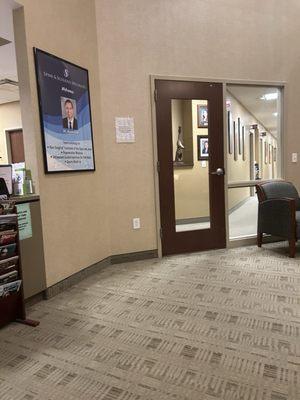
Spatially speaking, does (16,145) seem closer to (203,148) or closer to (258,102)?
(203,148)

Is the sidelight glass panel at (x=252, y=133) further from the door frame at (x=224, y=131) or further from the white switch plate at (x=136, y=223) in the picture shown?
the white switch plate at (x=136, y=223)

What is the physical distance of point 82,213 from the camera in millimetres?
3068

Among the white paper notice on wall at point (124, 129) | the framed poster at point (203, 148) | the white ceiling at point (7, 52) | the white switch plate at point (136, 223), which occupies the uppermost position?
the white ceiling at point (7, 52)

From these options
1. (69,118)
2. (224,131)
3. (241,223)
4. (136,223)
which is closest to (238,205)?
(241,223)

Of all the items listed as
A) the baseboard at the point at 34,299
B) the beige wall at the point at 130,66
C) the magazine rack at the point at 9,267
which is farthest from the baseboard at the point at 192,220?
the magazine rack at the point at 9,267

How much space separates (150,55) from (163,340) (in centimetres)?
290

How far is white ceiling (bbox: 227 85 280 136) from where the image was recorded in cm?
415

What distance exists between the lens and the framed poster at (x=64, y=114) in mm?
2607

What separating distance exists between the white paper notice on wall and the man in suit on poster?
1.90ft

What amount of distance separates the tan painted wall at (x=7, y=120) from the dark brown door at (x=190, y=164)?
4.53 meters

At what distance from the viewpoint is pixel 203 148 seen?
3756mm

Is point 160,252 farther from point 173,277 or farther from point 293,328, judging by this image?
point 293,328

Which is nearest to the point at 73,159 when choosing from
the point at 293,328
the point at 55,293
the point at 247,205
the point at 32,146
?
the point at 32,146

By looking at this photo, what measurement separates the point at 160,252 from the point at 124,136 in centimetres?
139
